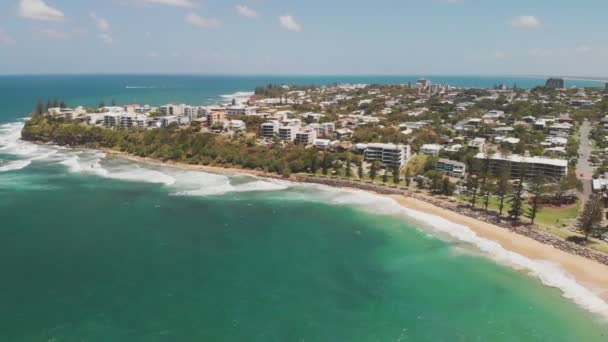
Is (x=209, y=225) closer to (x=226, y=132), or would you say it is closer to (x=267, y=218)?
(x=267, y=218)

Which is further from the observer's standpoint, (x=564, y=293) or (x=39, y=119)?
(x=39, y=119)

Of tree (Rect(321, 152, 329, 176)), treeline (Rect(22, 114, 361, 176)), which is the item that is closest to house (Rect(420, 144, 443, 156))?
treeline (Rect(22, 114, 361, 176))

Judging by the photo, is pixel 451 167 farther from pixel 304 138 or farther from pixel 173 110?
pixel 173 110

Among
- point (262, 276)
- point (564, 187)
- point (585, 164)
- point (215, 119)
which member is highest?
point (215, 119)

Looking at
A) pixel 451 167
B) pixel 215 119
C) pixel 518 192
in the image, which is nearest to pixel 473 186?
pixel 518 192

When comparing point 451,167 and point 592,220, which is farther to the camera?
point 451,167

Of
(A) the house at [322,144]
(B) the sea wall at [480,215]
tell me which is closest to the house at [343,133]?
(A) the house at [322,144]

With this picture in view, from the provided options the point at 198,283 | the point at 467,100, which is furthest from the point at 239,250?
the point at 467,100
